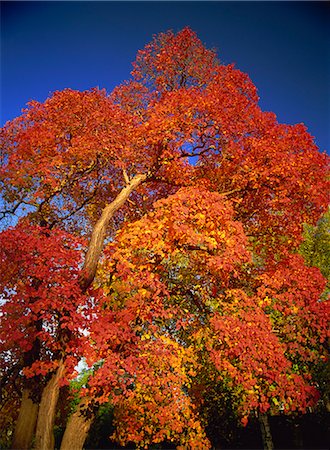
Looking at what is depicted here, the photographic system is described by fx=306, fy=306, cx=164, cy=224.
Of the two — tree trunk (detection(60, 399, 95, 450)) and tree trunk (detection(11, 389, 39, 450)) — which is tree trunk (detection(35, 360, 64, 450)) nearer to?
tree trunk (detection(60, 399, 95, 450))

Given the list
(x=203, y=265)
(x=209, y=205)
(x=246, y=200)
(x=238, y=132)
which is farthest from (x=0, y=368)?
(x=238, y=132)

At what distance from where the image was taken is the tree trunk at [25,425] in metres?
10.2

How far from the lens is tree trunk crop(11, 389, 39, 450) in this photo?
33.3ft

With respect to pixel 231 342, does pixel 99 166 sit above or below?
above

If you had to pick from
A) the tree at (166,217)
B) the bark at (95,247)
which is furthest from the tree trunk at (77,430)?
the bark at (95,247)

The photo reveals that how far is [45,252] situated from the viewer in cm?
899

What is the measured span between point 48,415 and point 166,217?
6.45m

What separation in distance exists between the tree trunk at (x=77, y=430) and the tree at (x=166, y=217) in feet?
0.31

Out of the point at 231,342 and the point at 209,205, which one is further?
the point at 209,205

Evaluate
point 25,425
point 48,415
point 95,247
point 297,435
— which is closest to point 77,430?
point 48,415

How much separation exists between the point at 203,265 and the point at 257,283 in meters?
2.42

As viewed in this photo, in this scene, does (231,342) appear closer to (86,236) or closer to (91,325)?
(91,325)

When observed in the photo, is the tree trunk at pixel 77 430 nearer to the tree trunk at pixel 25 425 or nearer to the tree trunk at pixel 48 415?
the tree trunk at pixel 48 415

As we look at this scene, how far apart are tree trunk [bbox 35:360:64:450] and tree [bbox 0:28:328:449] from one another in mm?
39
